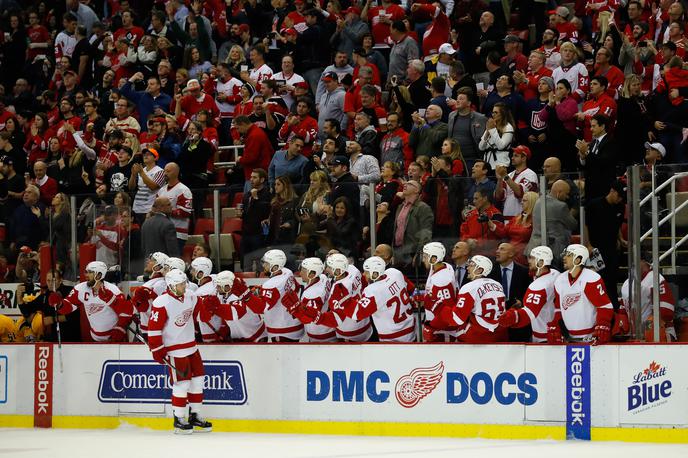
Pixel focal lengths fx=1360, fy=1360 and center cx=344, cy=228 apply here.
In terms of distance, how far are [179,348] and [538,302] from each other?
328 cm

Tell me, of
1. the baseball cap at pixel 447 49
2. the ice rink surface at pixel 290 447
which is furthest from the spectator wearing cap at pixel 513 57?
the ice rink surface at pixel 290 447

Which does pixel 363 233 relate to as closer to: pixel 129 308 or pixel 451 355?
pixel 451 355

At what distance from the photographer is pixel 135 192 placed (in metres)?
15.0

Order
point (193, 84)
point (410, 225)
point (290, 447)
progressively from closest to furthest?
1. point (290, 447)
2. point (410, 225)
3. point (193, 84)

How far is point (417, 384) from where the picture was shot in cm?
1193

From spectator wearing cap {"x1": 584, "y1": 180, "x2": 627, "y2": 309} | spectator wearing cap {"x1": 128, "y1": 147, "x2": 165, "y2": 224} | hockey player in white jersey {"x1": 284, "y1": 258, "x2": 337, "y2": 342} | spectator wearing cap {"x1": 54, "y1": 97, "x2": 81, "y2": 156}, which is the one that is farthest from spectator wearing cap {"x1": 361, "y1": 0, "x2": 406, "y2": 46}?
spectator wearing cap {"x1": 584, "y1": 180, "x2": 627, "y2": 309}

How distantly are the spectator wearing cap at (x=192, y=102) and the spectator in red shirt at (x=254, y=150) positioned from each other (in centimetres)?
145

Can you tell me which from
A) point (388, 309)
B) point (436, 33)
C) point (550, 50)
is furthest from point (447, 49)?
point (388, 309)

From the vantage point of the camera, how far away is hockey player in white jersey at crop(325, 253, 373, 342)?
12.5 meters

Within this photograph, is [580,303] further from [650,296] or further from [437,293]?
[437,293]

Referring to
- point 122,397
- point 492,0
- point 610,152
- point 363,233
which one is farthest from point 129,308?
point 492,0

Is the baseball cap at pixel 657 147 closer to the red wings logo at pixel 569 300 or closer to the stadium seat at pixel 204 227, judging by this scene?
the red wings logo at pixel 569 300

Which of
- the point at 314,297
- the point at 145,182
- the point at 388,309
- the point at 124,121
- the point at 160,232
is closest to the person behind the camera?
the point at 388,309

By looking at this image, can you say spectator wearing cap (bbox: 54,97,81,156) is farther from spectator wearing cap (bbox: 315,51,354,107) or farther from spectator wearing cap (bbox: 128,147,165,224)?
spectator wearing cap (bbox: 315,51,354,107)
